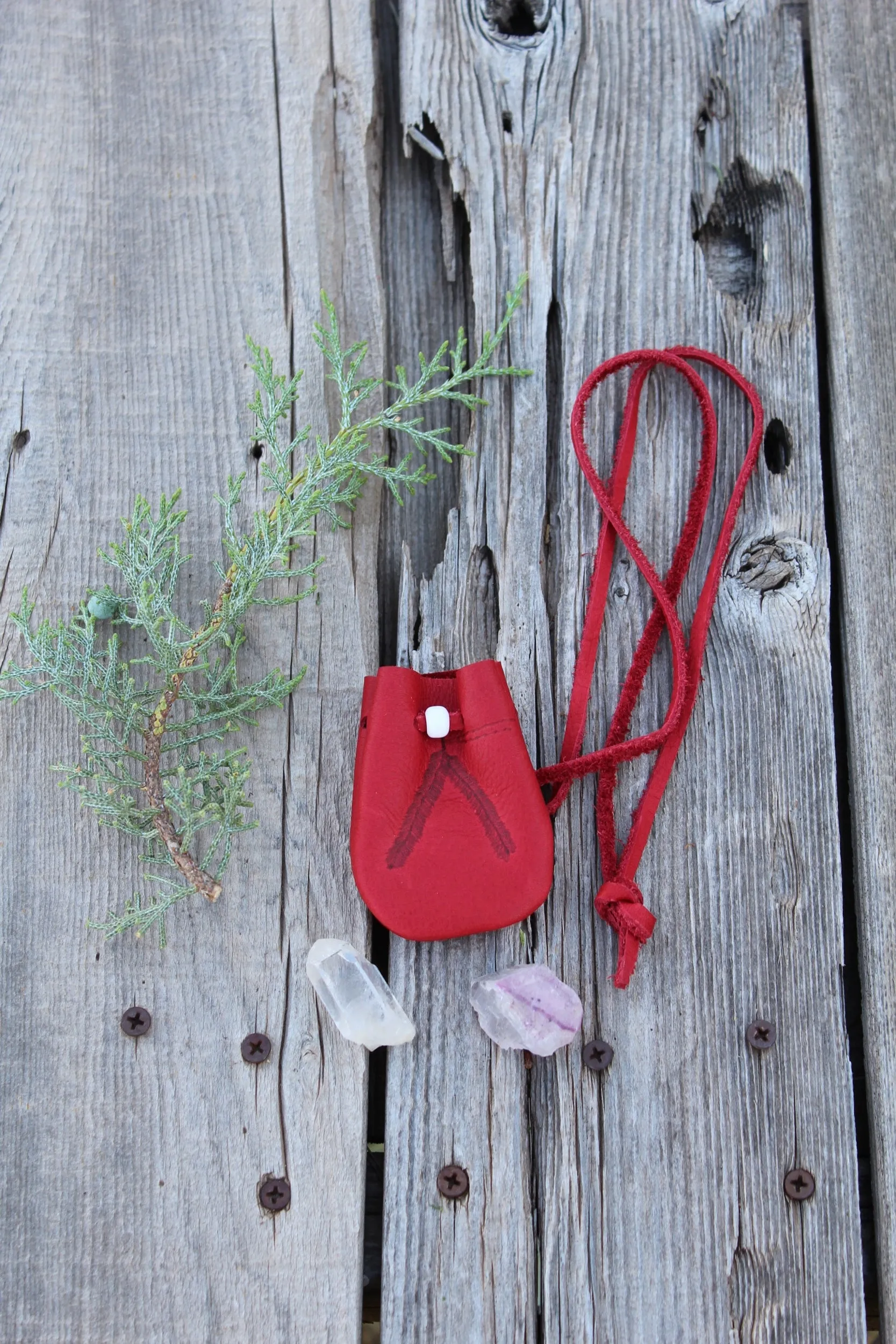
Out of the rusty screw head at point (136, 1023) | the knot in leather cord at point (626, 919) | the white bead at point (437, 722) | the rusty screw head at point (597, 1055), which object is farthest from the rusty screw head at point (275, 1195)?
the white bead at point (437, 722)

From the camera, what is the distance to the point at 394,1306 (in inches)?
63.1

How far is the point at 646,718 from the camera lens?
1814 millimetres

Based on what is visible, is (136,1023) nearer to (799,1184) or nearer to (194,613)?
(194,613)

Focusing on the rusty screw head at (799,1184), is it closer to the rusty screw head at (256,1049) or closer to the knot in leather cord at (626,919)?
the knot in leather cord at (626,919)

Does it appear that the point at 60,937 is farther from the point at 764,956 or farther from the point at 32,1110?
the point at 764,956

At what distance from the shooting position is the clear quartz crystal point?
1617 mm

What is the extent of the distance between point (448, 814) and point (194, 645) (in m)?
0.53

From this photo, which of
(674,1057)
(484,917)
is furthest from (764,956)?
(484,917)

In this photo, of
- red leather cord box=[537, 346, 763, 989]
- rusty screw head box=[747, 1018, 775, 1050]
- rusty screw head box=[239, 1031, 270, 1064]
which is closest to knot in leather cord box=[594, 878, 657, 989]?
red leather cord box=[537, 346, 763, 989]

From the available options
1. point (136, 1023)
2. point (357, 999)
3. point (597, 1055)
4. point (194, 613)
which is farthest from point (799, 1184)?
point (194, 613)

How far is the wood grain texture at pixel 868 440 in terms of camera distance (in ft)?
5.70

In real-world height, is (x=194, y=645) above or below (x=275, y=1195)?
above

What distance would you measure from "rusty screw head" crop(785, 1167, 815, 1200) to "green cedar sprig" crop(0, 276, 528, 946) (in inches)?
44.1

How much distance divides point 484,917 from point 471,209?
1.38 m
